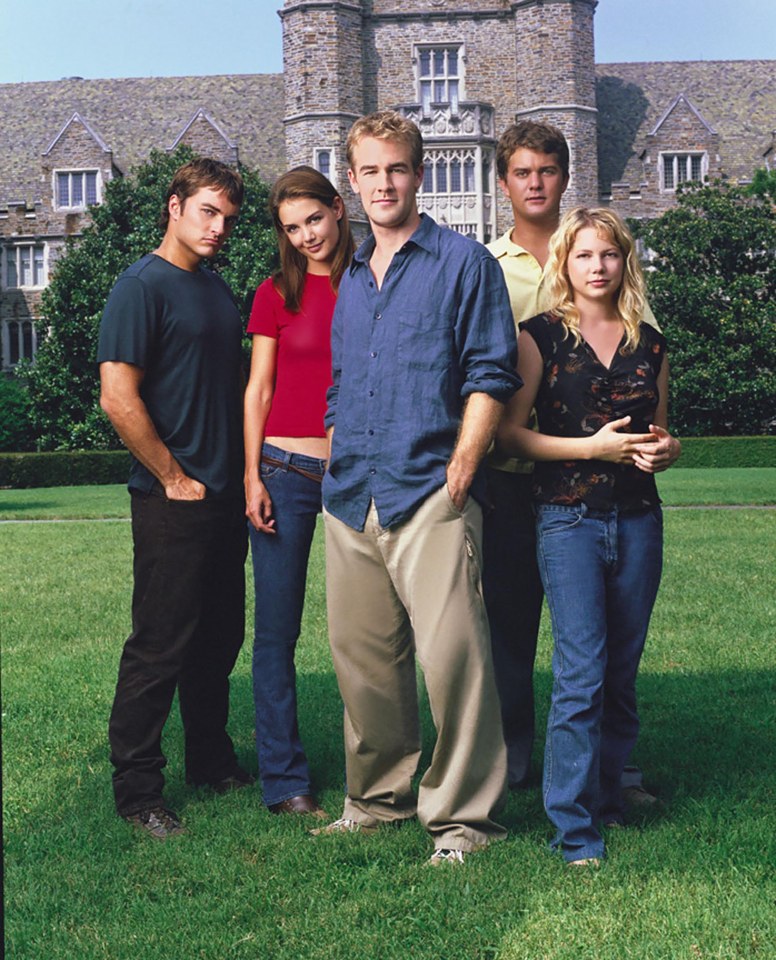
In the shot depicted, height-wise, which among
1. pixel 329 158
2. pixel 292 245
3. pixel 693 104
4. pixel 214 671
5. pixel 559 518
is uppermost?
pixel 693 104

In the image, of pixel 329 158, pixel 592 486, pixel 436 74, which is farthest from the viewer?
pixel 436 74

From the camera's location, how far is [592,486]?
3857 millimetres

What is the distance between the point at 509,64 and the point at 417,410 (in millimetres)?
38479

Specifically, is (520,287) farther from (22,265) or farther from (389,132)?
(22,265)

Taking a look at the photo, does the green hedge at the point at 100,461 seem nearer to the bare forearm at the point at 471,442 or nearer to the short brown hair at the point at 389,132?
the short brown hair at the point at 389,132

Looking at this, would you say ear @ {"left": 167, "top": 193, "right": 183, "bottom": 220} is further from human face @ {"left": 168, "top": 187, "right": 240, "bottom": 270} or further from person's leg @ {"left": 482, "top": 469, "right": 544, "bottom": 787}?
person's leg @ {"left": 482, "top": 469, "right": 544, "bottom": 787}

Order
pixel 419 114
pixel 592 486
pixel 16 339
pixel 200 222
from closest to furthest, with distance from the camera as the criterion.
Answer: pixel 592 486
pixel 200 222
pixel 419 114
pixel 16 339

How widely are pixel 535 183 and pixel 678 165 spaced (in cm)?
4051

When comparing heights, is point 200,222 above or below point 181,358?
above

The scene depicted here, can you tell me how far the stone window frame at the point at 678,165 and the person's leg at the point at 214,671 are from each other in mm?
40029

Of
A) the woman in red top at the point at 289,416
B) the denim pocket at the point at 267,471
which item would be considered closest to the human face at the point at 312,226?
the woman in red top at the point at 289,416

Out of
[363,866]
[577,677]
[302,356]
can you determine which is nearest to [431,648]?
[577,677]

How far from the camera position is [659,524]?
3967mm

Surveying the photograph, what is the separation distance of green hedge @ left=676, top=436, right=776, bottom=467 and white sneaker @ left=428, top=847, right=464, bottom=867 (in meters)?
27.0
